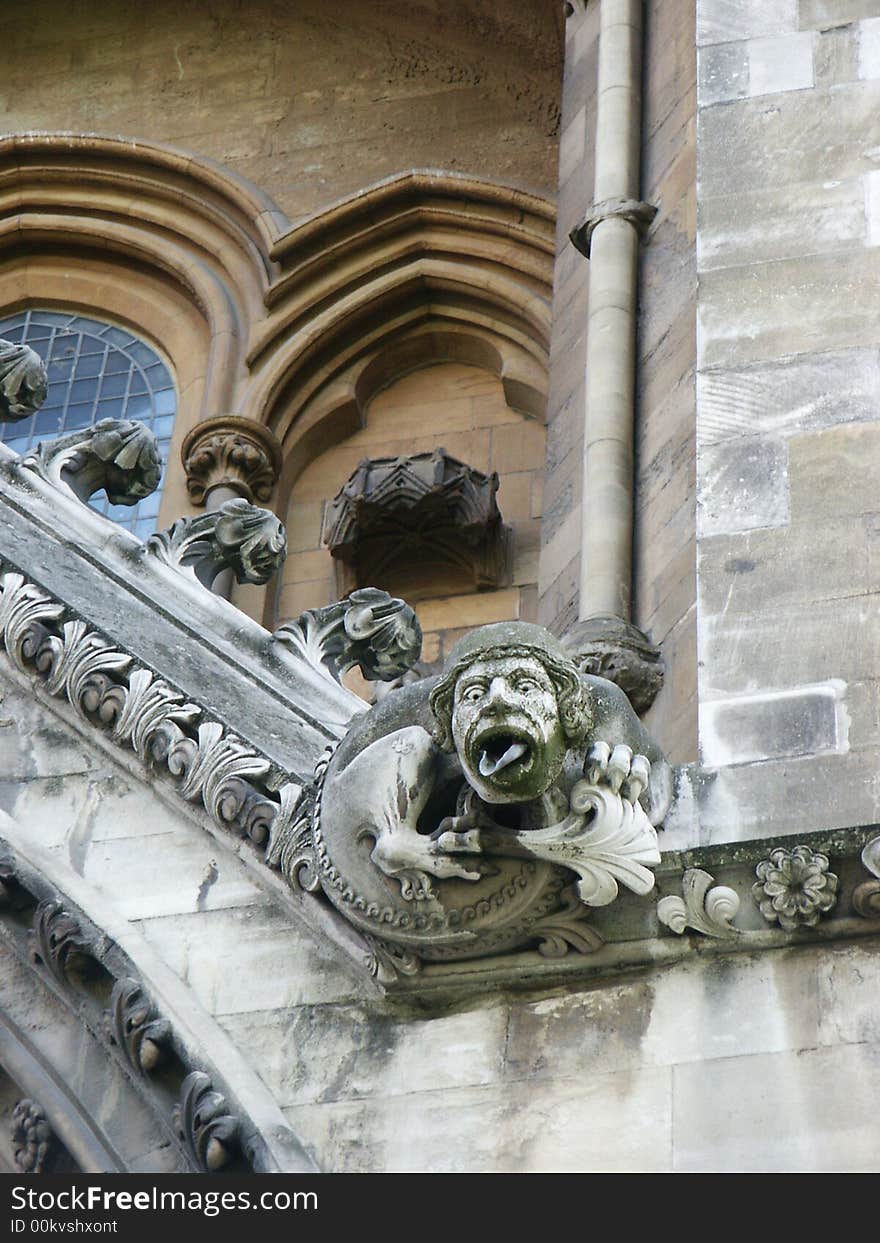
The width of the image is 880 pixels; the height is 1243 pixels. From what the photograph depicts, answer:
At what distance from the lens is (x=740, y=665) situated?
6.16 meters

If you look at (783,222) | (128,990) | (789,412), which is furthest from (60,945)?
(783,222)

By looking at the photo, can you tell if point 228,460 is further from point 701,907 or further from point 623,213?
point 701,907

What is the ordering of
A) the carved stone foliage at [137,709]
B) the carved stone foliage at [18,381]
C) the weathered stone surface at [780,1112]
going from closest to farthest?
the weathered stone surface at [780,1112] < the carved stone foliage at [137,709] < the carved stone foliage at [18,381]

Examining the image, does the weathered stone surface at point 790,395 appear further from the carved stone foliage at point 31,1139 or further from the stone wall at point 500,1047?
the carved stone foliage at point 31,1139

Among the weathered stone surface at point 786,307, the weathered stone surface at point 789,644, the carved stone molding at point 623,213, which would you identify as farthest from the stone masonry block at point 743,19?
the weathered stone surface at point 789,644

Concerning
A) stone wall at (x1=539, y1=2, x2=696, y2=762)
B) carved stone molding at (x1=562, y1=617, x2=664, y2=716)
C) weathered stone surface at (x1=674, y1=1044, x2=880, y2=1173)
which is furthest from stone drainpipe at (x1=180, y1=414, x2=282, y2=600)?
weathered stone surface at (x1=674, y1=1044, x2=880, y2=1173)

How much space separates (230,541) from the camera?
23.7 feet

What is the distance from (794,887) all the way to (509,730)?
2.15ft

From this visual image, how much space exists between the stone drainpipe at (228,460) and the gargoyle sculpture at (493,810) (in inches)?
232

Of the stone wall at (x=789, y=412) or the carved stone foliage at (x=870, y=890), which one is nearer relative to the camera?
the carved stone foliage at (x=870, y=890)

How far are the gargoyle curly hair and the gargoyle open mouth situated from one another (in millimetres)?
117

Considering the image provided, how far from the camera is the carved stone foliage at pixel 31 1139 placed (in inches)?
221

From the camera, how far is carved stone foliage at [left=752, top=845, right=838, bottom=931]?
5.49 metres

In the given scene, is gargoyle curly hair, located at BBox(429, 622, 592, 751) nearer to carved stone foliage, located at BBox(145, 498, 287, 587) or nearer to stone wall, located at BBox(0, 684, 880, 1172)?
stone wall, located at BBox(0, 684, 880, 1172)
